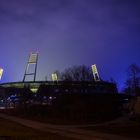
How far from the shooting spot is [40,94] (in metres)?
107

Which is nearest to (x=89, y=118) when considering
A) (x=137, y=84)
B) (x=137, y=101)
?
(x=137, y=101)

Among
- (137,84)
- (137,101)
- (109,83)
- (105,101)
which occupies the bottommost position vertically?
(137,101)

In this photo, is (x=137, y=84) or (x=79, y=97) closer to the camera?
(x=79, y=97)

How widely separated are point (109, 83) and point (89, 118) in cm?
8251

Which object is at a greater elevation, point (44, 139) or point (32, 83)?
point (32, 83)

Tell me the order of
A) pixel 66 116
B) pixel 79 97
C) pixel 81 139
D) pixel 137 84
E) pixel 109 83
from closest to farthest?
1. pixel 81 139
2. pixel 66 116
3. pixel 79 97
4. pixel 137 84
5. pixel 109 83

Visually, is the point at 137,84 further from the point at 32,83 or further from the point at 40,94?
the point at 32,83

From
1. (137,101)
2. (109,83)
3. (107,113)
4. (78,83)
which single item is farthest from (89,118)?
(109,83)

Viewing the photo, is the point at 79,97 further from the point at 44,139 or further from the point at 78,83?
the point at 78,83

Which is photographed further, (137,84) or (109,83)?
(109,83)

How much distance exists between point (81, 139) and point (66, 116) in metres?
23.4

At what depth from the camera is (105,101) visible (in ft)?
157

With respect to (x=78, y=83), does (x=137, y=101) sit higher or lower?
lower

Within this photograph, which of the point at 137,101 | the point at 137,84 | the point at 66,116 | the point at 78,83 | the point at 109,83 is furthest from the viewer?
the point at 109,83
